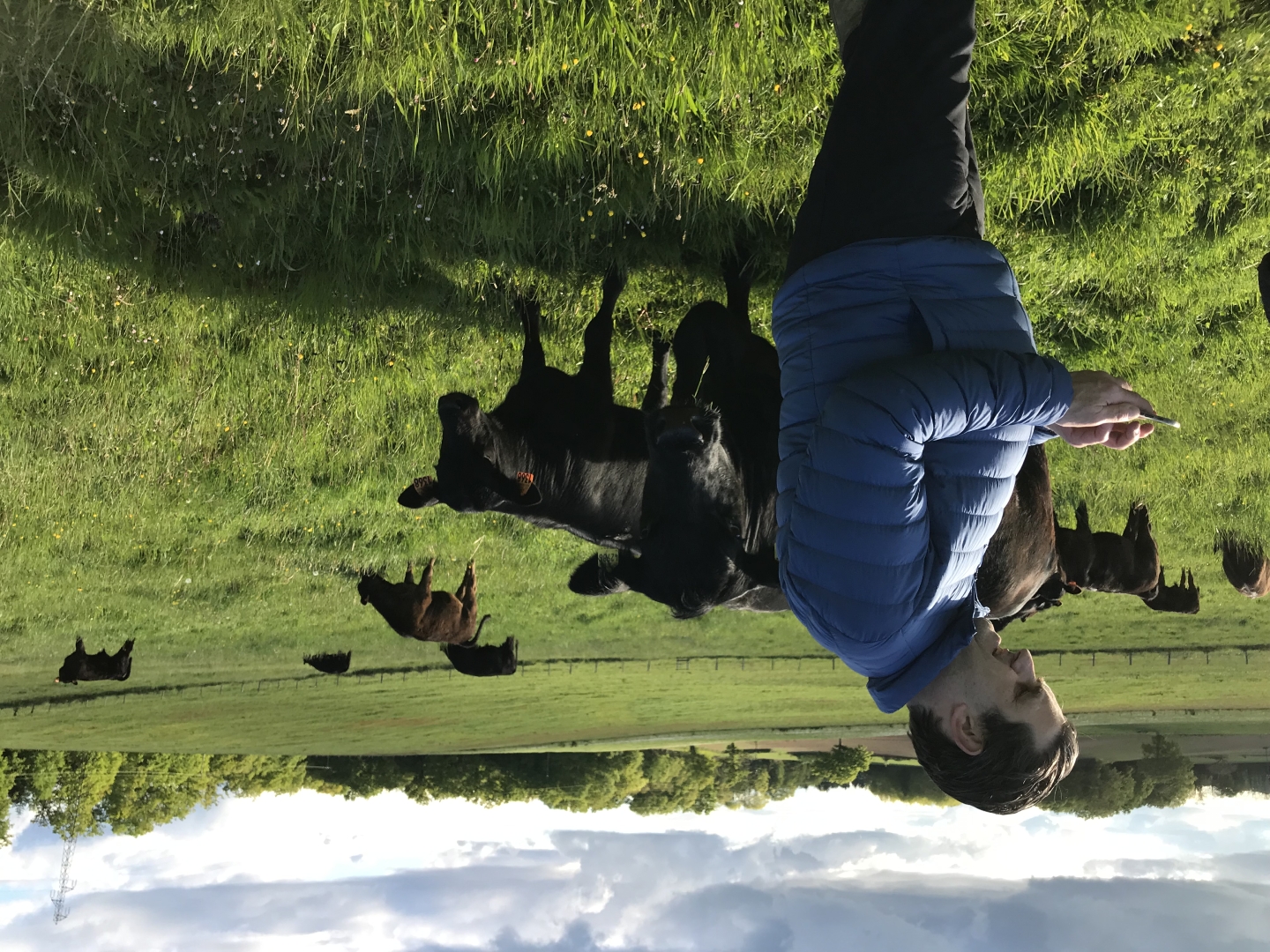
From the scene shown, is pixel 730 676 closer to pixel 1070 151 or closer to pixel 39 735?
pixel 1070 151

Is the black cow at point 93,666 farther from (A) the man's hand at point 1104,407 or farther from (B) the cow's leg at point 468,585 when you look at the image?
(A) the man's hand at point 1104,407

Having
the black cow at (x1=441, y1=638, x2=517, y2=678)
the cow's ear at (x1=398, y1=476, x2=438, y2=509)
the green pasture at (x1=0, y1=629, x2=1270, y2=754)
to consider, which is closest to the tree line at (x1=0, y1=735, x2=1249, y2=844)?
the green pasture at (x1=0, y1=629, x2=1270, y2=754)

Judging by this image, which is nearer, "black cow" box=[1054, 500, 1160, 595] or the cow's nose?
the cow's nose

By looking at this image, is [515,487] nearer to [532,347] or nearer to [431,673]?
[532,347]

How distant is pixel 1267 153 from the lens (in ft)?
18.7

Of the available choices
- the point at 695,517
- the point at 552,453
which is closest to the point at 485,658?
the point at 552,453

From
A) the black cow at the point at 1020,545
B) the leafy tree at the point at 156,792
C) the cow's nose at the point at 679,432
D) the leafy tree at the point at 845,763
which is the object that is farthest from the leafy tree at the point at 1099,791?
the leafy tree at the point at 156,792

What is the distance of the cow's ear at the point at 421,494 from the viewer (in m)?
5.16

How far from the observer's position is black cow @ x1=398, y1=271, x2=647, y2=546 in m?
4.96

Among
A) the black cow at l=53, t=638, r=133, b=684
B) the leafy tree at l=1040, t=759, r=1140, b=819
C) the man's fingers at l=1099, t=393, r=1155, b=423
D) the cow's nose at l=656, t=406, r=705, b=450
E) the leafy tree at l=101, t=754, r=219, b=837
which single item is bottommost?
the leafy tree at l=101, t=754, r=219, b=837

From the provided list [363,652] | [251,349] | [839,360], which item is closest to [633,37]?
[839,360]

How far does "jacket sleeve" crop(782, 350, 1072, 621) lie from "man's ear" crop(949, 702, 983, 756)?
0.48 m

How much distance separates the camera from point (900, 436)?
7.44 feet

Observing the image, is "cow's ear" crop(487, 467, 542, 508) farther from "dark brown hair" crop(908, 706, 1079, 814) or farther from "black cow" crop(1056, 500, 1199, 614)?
"black cow" crop(1056, 500, 1199, 614)
